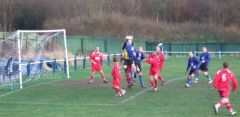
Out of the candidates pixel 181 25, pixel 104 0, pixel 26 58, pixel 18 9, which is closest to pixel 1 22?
pixel 18 9

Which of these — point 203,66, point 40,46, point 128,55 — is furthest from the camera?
point 40,46

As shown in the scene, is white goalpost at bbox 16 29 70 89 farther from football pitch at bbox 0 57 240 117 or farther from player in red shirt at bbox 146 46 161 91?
player in red shirt at bbox 146 46 161 91

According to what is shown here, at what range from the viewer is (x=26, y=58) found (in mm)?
33438

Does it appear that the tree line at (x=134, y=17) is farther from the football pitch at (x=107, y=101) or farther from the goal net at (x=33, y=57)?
the football pitch at (x=107, y=101)

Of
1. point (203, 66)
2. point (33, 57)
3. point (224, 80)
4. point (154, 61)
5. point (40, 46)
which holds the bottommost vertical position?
point (224, 80)

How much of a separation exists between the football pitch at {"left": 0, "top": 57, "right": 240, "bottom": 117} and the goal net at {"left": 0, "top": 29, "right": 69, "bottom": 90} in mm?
1220

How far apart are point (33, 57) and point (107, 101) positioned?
13832 mm

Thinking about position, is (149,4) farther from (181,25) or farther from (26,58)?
(26,58)

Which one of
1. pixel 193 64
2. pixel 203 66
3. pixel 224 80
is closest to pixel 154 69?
pixel 193 64

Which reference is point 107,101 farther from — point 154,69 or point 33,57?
point 33,57

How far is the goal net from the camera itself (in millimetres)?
27953

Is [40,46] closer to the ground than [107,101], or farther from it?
farther from it

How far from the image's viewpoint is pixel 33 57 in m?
33.8

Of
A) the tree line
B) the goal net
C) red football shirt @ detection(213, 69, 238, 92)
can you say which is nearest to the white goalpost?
the goal net
